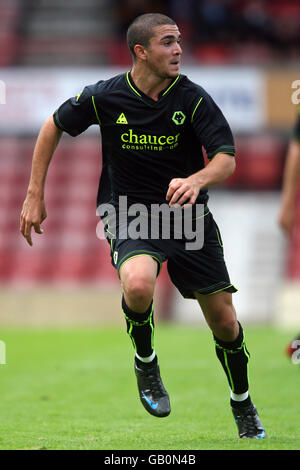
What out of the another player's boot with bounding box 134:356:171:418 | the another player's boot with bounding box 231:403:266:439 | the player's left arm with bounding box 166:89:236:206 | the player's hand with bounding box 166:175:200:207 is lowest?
the another player's boot with bounding box 231:403:266:439

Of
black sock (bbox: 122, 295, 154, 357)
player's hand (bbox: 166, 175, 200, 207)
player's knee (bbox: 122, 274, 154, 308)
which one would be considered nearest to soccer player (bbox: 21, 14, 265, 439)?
black sock (bbox: 122, 295, 154, 357)

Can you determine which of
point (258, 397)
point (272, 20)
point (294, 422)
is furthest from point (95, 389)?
point (272, 20)

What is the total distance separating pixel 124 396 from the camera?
7.06m

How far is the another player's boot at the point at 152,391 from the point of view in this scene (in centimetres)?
492

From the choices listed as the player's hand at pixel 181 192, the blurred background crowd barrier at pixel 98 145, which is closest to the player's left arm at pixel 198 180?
the player's hand at pixel 181 192

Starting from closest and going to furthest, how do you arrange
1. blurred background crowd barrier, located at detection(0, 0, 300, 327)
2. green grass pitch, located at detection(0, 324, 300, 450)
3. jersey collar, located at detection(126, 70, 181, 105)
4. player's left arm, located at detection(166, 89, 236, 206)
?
player's left arm, located at detection(166, 89, 236, 206), green grass pitch, located at detection(0, 324, 300, 450), jersey collar, located at detection(126, 70, 181, 105), blurred background crowd barrier, located at detection(0, 0, 300, 327)

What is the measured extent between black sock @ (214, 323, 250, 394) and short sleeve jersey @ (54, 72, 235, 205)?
80 cm

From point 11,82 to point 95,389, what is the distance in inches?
379

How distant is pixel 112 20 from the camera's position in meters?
20.6

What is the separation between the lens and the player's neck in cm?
511

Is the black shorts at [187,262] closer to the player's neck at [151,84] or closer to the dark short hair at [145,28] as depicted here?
the player's neck at [151,84]

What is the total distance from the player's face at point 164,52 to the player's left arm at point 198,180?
558mm

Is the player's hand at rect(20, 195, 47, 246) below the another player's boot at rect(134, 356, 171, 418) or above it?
above

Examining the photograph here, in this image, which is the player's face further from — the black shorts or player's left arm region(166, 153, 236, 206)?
the black shorts
